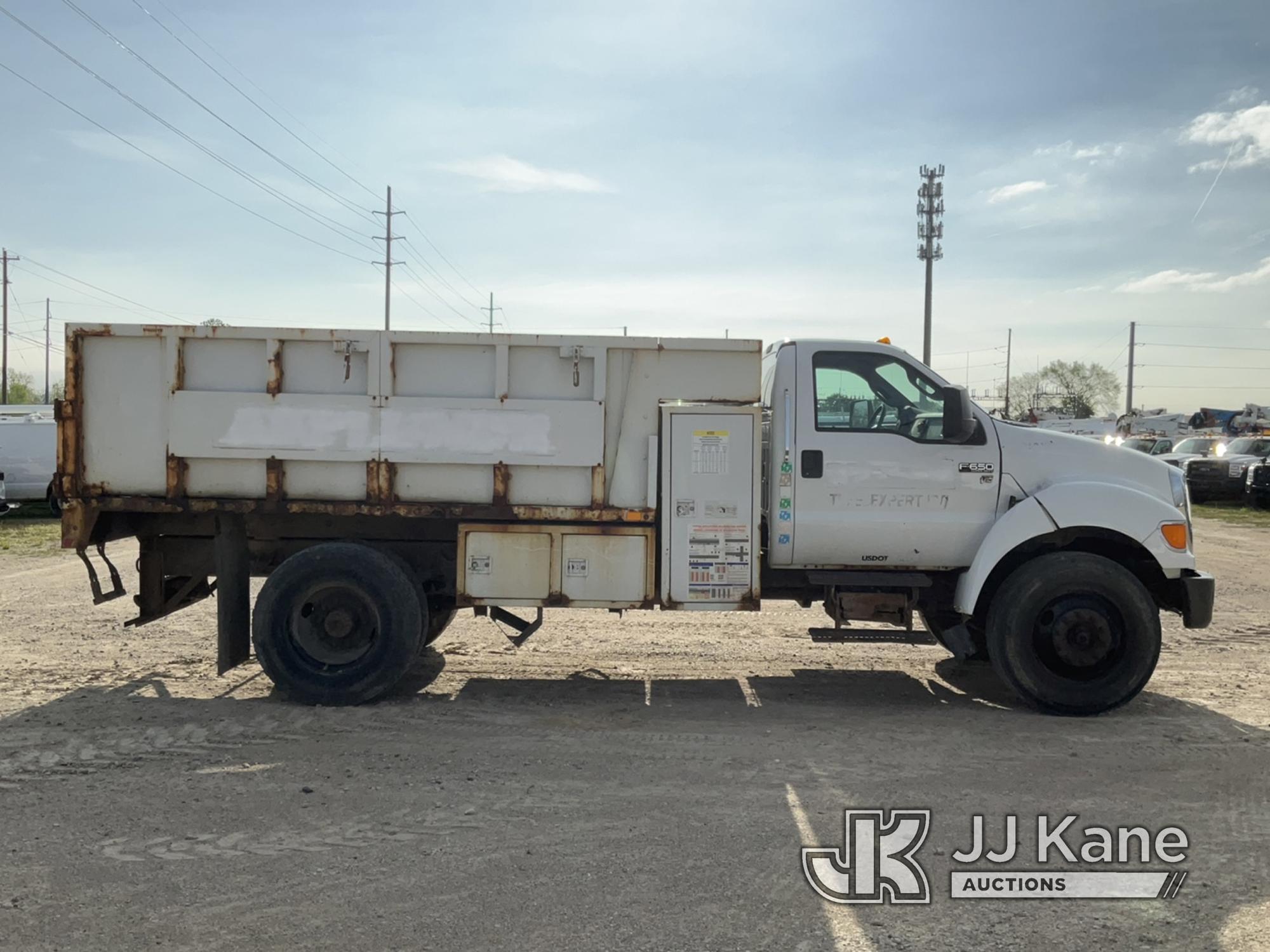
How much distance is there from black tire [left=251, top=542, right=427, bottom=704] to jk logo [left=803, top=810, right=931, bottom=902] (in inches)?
129

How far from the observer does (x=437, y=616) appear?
7.40 metres

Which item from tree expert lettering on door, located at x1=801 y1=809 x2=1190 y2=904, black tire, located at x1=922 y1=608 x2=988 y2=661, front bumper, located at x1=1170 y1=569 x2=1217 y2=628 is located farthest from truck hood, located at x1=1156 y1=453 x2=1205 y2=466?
tree expert lettering on door, located at x1=801 y1=809 x2=1190 y2=904

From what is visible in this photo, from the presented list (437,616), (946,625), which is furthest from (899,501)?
(437,616)


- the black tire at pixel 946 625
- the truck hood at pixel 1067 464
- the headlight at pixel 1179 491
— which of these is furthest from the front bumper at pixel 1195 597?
the black tire at pixel 946 625

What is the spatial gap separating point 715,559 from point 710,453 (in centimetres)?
72

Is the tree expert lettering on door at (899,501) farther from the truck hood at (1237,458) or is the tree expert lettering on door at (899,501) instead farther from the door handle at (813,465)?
the truck hood at (1237,458)

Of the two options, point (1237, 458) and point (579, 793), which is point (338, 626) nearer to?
point (579, 793)

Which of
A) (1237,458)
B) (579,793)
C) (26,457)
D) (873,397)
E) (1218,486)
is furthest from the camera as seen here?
(1237,458)

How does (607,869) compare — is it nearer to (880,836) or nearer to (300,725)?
(880,836)

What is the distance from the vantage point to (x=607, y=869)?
13.4 feet

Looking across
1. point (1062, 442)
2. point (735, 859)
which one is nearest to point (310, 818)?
point (735, 859)

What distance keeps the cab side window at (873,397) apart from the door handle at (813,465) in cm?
21

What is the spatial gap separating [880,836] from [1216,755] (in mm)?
2528

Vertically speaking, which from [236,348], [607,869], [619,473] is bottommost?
[607,869]
